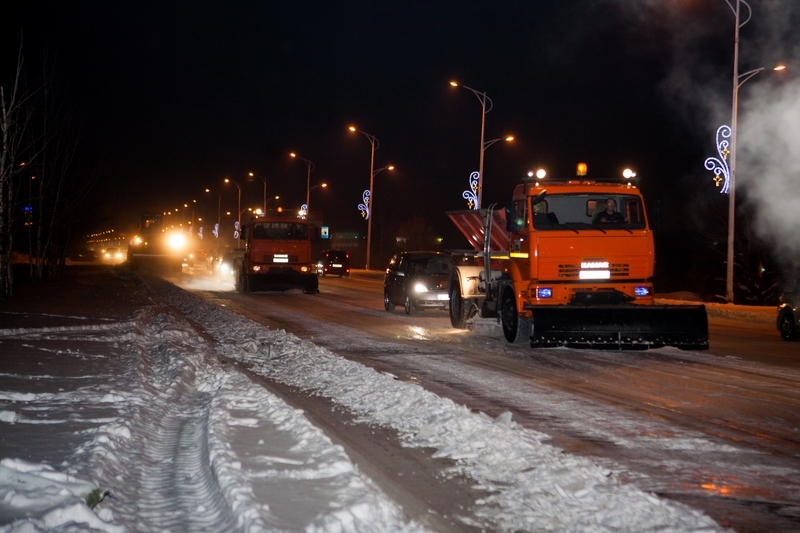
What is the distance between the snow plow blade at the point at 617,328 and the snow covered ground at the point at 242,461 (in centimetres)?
390

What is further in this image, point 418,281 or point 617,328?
point 418,281

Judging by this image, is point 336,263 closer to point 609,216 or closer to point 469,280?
point 469,280

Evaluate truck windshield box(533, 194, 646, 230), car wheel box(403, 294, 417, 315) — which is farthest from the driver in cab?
car wheel box(403, 294, 417, 315)

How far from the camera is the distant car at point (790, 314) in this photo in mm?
16938

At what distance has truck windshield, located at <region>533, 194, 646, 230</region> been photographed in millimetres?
14906

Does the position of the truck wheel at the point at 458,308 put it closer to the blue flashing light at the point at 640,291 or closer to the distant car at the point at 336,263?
the blue flashing light at the point at 640,291

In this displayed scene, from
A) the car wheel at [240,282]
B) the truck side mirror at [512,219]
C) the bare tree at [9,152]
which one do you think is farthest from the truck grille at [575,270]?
the car wheel at [240,282]

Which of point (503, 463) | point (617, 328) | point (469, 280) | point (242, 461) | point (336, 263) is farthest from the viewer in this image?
point (336, 263)

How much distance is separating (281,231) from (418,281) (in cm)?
1221

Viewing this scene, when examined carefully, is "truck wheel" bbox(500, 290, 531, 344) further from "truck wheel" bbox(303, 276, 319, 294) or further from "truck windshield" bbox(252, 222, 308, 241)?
"truck windshield" bbox(252, 222, 308, 241)

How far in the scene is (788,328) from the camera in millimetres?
17266

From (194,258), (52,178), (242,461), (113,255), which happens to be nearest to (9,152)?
(52,178)

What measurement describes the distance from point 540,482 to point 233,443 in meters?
2.65

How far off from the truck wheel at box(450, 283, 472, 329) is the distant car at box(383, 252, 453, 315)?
2.39m
